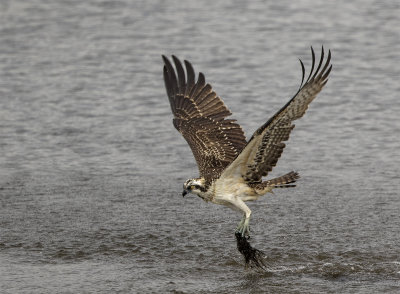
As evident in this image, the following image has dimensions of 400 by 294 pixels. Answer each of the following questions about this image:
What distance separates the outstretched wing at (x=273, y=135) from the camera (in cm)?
723

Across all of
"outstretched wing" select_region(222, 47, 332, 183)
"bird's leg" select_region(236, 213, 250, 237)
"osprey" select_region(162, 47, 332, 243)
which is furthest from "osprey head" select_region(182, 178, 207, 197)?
"bird's leg" select_region(236, 213, 250, 237)

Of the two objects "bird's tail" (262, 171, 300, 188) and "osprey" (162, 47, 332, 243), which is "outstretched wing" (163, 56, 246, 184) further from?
"bird's tail" (262, 171, 300, 188)

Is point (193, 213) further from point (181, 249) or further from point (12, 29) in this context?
point (12, 29)

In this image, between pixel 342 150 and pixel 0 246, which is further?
pixel 342 150

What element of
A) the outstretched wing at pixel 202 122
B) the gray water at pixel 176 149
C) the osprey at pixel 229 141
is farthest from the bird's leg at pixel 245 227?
the outstretched wing at pixel 202 122

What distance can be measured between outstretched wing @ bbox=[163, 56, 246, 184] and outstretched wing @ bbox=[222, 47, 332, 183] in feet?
2.07

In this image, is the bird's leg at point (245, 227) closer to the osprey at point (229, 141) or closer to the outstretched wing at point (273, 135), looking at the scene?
the osprey at point (229, 141)

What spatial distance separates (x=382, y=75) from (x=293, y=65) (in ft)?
4.55

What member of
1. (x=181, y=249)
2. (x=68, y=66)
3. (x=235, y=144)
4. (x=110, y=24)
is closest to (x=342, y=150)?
(x=235, y=144)

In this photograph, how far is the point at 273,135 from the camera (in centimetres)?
762

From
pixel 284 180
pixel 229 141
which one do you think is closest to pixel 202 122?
pixel 229 141

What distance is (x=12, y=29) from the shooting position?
16266 millimetres

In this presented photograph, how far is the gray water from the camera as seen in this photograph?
8.27 metres

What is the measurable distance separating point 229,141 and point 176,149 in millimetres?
2009
